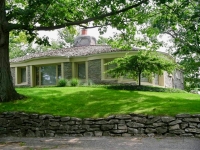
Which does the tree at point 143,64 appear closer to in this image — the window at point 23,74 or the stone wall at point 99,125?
the stone wall at point 99,125

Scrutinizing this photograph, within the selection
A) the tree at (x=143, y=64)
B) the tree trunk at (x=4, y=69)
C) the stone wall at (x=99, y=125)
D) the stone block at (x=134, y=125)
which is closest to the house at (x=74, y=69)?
the tree at (x=143, y=64)

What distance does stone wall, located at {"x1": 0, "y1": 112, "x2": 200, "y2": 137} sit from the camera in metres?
8.22

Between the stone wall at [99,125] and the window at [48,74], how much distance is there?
1455 centimetres

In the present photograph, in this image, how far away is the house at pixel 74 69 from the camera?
68.5ft

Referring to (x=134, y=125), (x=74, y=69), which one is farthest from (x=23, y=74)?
(x=134, y=125)

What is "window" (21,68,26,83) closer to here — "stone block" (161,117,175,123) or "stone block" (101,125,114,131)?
"stone block" (101,125,114,131)

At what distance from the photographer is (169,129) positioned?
27.0 ft

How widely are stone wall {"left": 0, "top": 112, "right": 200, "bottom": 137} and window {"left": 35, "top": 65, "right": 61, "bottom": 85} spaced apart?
1455 cm

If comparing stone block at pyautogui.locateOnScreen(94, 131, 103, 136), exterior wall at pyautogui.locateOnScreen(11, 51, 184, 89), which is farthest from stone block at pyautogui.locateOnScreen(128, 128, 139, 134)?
exterior wall at pyautogui.locateOnScreen(11, 51, 184, 89)

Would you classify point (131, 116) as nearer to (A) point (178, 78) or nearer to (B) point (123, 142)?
(B) point (123, 142)

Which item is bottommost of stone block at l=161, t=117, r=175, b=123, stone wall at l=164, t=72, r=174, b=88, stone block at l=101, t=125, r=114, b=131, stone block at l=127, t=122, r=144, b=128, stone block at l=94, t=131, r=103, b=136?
stone block at l=94, t=131, r=103, b=136

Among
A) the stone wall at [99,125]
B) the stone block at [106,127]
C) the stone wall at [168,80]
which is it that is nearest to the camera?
the stone wall at [99,125]

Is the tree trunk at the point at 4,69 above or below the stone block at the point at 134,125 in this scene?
above

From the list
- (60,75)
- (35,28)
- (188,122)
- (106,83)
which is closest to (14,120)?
(35,28)
